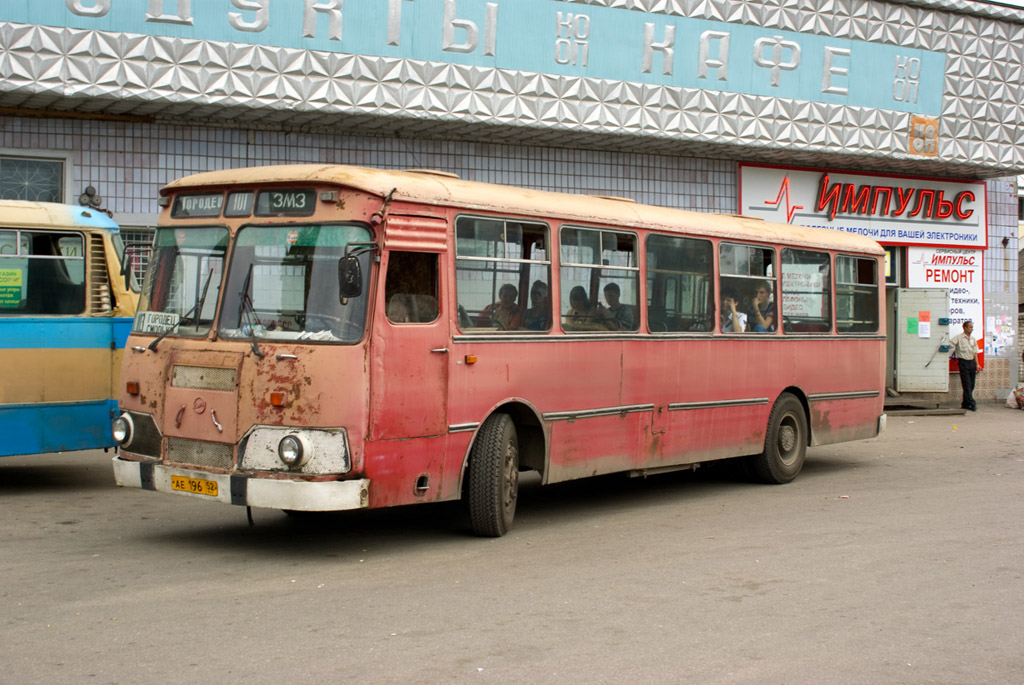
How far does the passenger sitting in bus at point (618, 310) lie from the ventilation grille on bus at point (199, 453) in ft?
12.5

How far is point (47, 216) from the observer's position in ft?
35.6

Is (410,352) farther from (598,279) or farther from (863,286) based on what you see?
(863,286)

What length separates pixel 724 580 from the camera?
744 cm

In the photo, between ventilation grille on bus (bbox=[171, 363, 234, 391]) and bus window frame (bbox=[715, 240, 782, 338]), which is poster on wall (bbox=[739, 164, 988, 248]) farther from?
ventilation grille on bus (bbox=[171, 363, 234, 391])

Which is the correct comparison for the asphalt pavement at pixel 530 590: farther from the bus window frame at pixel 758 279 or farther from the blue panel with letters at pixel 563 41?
the blue panel with letters at pixel 563 41

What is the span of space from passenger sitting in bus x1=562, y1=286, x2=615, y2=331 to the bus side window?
1.65 metres

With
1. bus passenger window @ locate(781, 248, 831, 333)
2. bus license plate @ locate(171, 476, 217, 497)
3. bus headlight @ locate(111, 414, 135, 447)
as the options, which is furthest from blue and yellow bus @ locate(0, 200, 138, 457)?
bus passenger window @ locate(781, 248, 831, 333)

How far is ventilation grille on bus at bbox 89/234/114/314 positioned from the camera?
36.2 feet

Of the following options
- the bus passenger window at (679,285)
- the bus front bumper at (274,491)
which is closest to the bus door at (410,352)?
the bus front bumper at (274,491)

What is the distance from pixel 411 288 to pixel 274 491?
5.74ft

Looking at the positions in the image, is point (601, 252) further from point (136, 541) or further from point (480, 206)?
point (136, 541)

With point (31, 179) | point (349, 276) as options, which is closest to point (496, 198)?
point (349, 276)

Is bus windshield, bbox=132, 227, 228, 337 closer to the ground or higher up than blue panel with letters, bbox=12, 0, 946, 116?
closer to the ground

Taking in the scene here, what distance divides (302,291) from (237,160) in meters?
9.08
